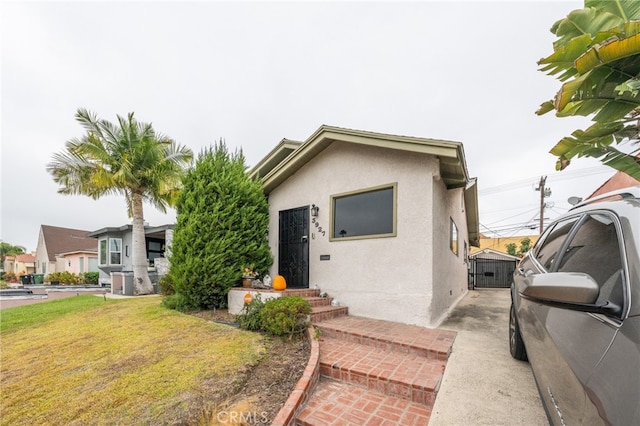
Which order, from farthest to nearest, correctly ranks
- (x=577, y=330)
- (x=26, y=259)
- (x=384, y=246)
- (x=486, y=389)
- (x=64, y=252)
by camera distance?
(x=26, y=259) < (x=64, y=252) < (x=384, y=246) < (x=486, y=389) < (x=577, y=330)

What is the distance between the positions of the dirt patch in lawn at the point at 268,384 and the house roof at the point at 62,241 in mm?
34371

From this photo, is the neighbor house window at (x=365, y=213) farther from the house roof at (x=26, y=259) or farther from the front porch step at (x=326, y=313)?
the house roof at (x=26, y=259)

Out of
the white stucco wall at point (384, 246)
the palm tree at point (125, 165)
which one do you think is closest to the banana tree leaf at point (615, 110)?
the white stucco wall at point (384, 246)

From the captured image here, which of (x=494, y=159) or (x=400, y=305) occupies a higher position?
(x=494, y=159)

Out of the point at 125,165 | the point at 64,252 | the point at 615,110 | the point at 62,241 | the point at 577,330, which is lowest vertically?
the point at 64,252

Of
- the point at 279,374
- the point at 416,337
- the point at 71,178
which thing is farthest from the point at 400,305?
the point at 71,178

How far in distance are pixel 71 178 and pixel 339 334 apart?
15028mm

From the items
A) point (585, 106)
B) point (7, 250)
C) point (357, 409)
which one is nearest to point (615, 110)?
point (585, 106)

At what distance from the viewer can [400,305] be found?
19.4 feet

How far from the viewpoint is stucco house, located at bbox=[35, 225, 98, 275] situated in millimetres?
25578

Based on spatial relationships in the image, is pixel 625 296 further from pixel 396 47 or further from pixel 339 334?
pixel 396 47

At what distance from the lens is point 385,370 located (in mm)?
3705

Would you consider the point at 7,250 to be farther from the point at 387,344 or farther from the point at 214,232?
the point at 387,344

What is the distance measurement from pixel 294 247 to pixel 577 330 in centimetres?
699
